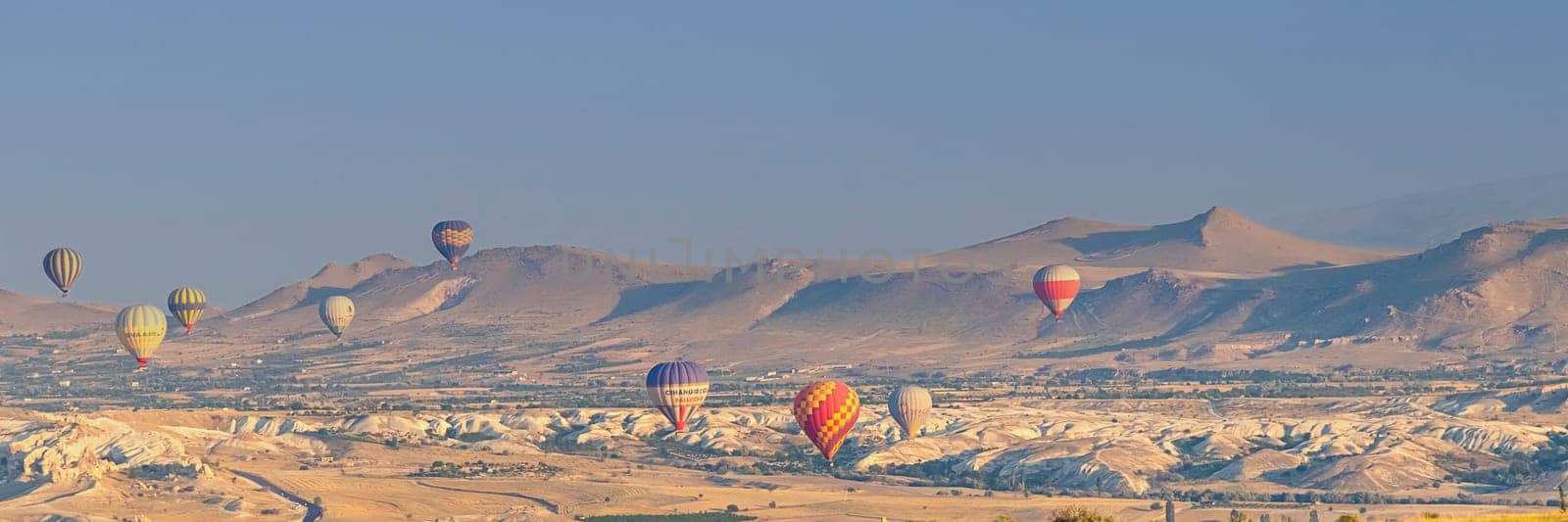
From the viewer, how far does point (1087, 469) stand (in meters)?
125

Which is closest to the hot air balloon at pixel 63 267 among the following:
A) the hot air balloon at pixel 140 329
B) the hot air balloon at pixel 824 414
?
the hot air balloon at pixel 140 329

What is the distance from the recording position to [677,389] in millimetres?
131875

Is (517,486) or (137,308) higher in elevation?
(137,308)

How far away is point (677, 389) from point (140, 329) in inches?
1982

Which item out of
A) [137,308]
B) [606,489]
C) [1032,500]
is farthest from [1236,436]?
[137,308]

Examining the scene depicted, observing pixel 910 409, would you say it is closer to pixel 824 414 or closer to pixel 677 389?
pixel 677 389

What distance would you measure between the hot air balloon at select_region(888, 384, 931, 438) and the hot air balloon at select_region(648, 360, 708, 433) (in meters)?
15.9

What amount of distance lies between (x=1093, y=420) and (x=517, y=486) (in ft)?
168

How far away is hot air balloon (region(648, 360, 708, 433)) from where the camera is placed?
132 metres

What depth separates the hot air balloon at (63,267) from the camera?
171 metres

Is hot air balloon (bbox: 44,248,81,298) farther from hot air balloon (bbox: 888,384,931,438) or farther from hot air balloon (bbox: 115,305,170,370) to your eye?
hot air balloon (bbox: 888,384,931,438)

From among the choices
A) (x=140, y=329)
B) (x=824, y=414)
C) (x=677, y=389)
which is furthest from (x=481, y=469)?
(x=140, y=329)

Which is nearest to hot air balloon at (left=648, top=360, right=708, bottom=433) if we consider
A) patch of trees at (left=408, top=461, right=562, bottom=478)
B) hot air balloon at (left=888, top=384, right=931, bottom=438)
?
patch of trees at (left=408, top=461, right=562, bottom=478)

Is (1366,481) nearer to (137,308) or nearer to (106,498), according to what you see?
(106,498)
